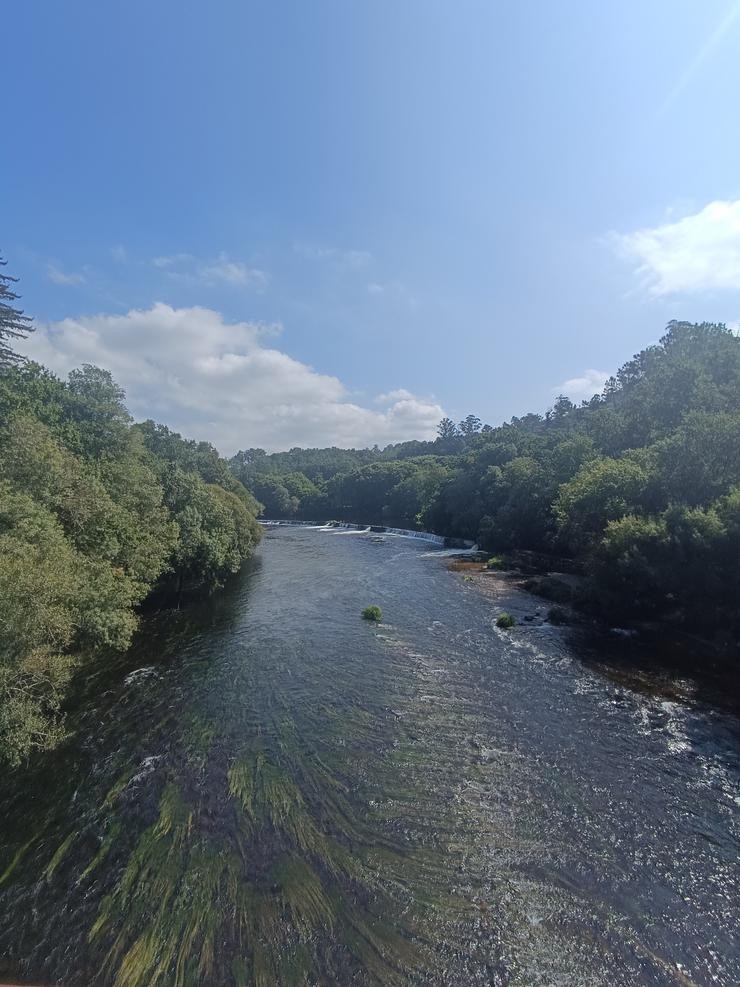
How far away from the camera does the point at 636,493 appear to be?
126 ft

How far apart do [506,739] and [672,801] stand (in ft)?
18.7

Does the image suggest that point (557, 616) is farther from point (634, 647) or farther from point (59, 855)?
point (59, 855)

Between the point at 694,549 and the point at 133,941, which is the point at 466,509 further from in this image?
the point at 133,941

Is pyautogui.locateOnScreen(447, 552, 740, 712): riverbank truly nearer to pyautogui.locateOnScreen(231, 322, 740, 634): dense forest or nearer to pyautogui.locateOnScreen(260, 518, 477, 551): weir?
pyautogui.locateOnScreen(231, 322, 740, 634): dense forest

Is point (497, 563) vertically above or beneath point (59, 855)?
above

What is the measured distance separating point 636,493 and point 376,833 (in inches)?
1373

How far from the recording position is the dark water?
33.7 ft

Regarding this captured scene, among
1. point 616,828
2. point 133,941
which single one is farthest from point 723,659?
point 133,941

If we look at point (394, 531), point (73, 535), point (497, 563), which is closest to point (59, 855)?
point (73, 535)

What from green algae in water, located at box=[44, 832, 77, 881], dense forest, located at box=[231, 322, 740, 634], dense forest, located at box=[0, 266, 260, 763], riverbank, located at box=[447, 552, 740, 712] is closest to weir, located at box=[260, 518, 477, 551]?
dense forest, located at box=[231, 322, 740, 634]

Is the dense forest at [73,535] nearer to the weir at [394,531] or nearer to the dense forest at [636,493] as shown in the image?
the dense forest at [636,493]

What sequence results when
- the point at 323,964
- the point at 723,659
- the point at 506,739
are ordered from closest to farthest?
the point at 323,964 < the point at 506,739 < the point at 723,659

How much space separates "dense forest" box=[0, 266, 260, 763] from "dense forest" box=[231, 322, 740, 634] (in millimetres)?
31983

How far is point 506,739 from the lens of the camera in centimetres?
1858
